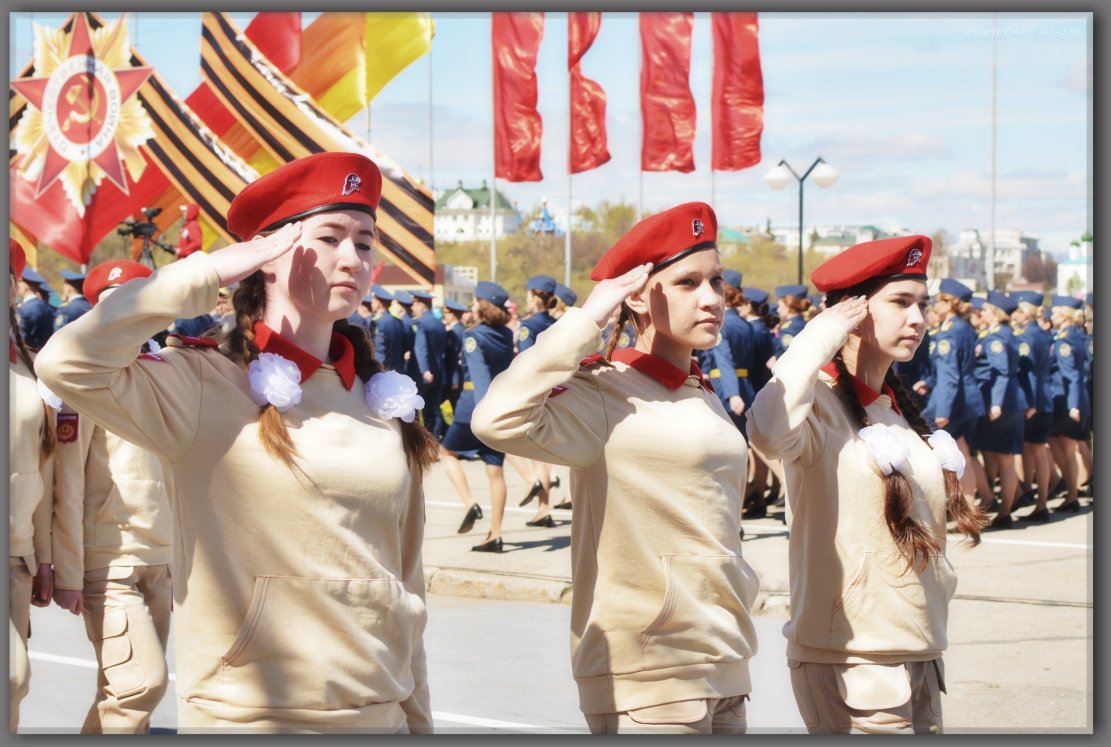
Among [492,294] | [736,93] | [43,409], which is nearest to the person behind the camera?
[43,409]

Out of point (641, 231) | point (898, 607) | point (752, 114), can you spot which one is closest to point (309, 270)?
point (641, 231)

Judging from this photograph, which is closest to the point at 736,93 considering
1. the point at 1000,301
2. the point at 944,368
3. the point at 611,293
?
the point at 1000,301

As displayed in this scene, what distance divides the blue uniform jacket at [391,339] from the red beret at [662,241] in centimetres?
1168

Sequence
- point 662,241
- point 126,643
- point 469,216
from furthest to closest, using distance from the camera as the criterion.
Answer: point 469,216, point 126,643, point 662,241

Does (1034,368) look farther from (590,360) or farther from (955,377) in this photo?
(590,360)

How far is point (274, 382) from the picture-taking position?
2.89 metres

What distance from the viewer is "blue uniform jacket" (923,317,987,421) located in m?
12.4

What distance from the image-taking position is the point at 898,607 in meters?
3.85

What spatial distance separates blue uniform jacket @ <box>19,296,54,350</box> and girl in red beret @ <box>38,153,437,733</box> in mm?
10772

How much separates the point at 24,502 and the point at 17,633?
42 centimetres

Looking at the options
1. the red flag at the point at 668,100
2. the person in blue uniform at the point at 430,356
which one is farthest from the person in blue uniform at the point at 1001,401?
the red flag at the point at 668,100

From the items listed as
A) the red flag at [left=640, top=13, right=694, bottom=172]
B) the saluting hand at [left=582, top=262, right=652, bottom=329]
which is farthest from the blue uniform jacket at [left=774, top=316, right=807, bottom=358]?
the saluting hand at [left=582, top=262, right=652, bottom=329]

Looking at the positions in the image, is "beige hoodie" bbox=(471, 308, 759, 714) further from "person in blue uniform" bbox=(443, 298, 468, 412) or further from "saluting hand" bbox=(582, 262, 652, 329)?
"person in blue uniform" bbox=(443, 298, 468, 412)

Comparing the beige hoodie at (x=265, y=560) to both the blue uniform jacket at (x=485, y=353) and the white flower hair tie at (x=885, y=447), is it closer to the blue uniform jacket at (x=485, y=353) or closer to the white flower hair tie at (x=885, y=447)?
the white flower hair tie at (x=885, y=447)
